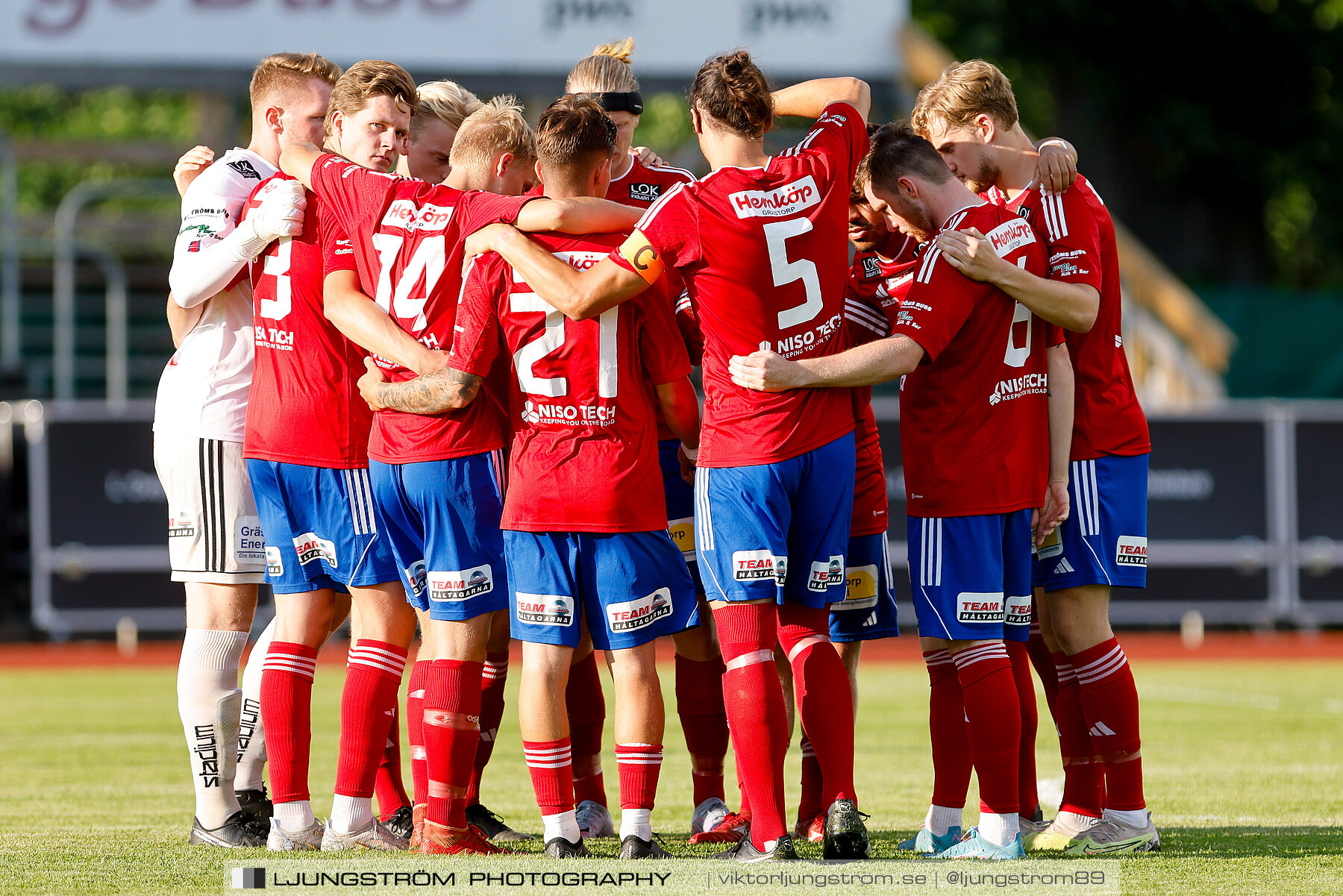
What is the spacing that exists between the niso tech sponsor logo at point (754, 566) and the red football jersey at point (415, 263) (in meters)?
0.88

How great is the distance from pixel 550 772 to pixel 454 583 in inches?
25.0

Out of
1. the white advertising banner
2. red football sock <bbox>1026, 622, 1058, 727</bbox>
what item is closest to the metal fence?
the white advertising banner

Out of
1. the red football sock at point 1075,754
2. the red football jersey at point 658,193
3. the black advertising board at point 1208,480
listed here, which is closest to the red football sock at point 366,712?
the red football jersey at point 658,193

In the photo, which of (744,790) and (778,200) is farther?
(744,790)

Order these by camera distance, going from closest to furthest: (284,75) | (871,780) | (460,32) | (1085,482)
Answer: (1085,482)
(284,75)
(871,780)
(460,32)

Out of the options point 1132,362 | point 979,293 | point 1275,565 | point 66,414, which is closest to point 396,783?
point 979,293

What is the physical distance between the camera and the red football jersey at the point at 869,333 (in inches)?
196

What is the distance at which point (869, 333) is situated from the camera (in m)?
5.09

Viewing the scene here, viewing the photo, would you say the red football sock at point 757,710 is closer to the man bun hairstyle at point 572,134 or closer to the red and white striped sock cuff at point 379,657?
the red and white striped sock cuff at point 379,657

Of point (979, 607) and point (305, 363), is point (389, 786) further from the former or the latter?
point (979, 607)

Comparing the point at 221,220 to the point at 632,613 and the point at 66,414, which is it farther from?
the point at 66,414

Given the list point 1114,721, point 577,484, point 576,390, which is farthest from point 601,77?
point 1114,721

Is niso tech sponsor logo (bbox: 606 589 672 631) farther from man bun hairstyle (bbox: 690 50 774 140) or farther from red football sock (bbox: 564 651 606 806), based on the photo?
man bun hairstyle (bbox: 690 50 774 140)

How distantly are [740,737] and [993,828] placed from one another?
0.84m
